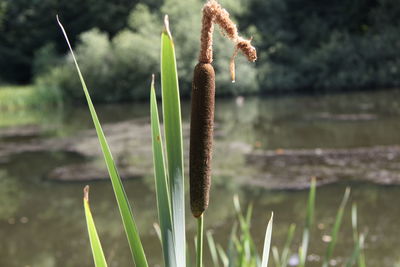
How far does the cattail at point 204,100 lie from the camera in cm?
42

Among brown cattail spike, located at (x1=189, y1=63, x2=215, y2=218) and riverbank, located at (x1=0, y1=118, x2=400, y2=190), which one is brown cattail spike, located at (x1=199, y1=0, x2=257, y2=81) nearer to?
brown cattail spike, located at (x1=189, y1=63, x2=215, y2=218)

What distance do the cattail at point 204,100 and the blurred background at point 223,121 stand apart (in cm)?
138

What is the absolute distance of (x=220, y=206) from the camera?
240 inches

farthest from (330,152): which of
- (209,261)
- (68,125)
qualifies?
(68,125)

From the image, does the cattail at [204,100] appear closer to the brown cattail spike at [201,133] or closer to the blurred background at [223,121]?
the brown cattail spike at [201,133]

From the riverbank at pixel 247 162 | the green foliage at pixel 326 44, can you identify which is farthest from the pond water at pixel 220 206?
the green foliage at pixel 326 44

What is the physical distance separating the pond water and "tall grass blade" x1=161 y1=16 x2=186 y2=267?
1.74 metres

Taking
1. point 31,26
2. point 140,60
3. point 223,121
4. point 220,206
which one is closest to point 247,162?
point 220,206

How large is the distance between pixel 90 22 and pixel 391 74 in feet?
38.8

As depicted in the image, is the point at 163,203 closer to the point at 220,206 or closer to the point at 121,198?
the point at 121,198

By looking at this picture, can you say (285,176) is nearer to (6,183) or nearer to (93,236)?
(6,183)

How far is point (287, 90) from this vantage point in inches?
692

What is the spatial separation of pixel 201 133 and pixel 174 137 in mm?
23

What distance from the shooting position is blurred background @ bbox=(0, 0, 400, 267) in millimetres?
5551
